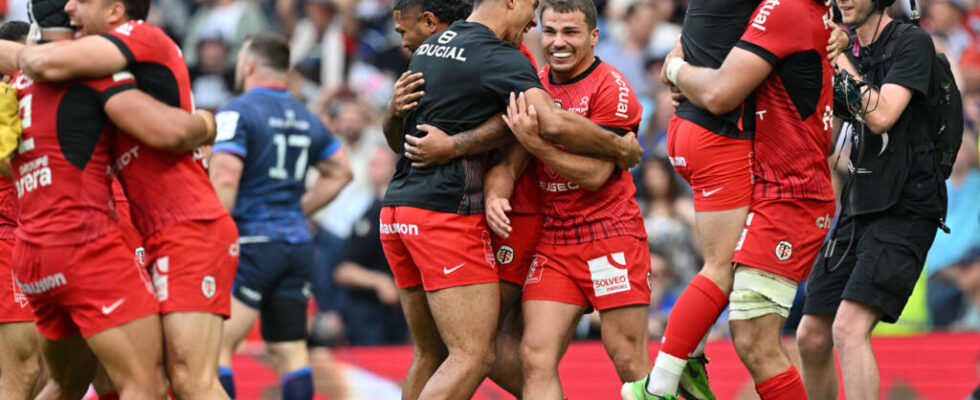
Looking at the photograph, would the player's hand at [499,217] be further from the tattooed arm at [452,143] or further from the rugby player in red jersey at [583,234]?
the tattooed arm at [452,143]

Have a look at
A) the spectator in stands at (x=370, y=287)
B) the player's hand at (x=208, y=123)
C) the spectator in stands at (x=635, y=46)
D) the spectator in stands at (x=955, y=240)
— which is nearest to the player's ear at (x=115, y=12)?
the player's hand at (x=208, y=123)

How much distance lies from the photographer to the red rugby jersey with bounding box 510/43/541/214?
169cm

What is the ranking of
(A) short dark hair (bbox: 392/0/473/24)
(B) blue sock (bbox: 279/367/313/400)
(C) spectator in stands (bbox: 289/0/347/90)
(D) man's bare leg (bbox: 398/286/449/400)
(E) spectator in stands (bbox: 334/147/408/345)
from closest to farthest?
1. (D) man's bare leg (bbox: 398/286/449/400)
2. (A) short dark hair (bbox: 392/0/473/24)
3. (B) blue sock (bbox: 279/367/313/400)
4. (E) spectator in stands (bbox: 334/147/408/345)
5. (C) spectator in stands (bbox: 289/0/347/90)

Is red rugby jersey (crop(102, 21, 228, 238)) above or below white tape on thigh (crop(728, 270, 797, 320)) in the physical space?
above

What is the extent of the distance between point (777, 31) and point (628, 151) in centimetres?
97

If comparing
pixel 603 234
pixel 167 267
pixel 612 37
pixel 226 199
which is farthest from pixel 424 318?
pixel 612 37

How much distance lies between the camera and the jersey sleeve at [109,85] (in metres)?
5.25

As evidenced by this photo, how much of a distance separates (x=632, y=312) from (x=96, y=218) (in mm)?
2739

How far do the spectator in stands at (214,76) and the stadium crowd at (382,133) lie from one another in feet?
0.06

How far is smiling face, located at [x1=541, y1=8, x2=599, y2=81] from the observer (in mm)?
6258

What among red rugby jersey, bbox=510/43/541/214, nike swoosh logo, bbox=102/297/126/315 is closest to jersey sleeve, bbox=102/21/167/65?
nike swoosh logo, bbox=102/297/126/315

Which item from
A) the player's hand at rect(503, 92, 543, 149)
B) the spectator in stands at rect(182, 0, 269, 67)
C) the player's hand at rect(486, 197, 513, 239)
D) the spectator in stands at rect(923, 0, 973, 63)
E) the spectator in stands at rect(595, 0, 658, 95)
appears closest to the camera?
the player's hand at rect(503, 92, 543, 149)

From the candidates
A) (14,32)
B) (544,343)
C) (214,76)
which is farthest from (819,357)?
(214,76)

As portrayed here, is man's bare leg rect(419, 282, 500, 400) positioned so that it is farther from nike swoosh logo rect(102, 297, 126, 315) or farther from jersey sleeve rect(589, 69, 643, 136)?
nike swoosh logo rect(102, 297, 126, 315)
